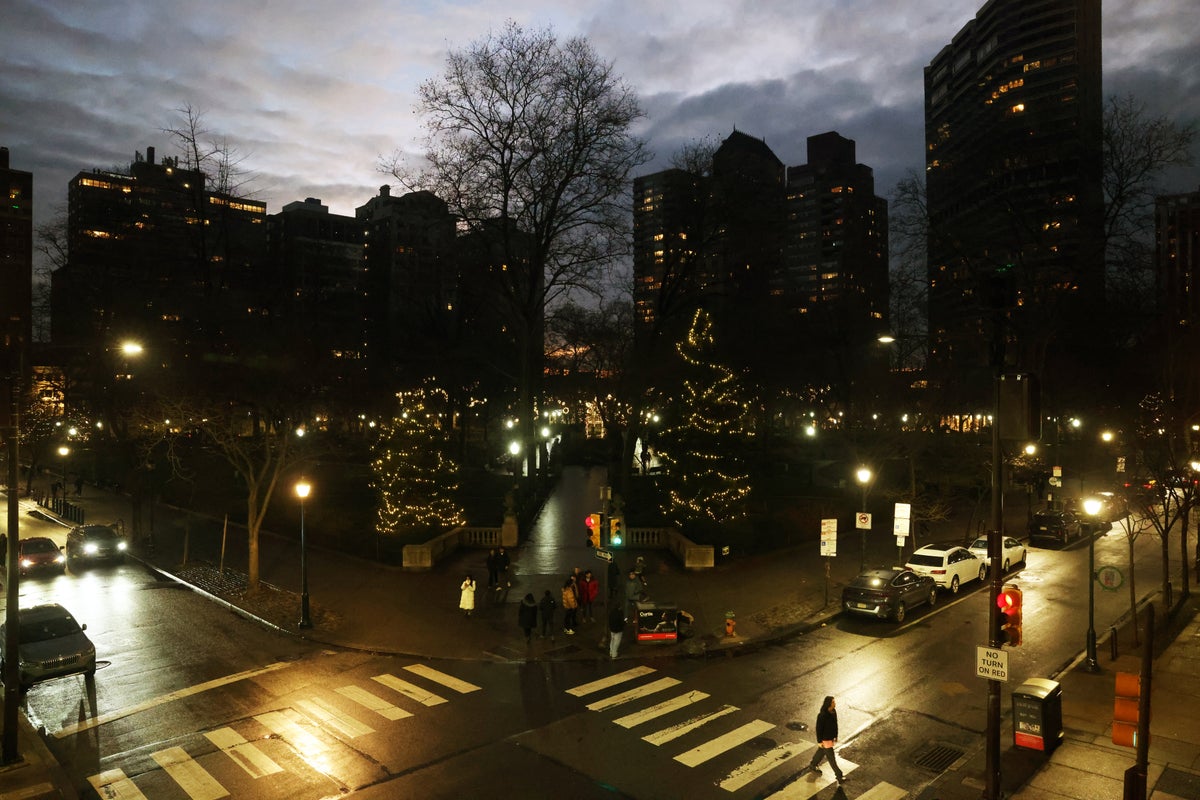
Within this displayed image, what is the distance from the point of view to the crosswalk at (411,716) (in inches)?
460

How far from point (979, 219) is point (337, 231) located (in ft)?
526

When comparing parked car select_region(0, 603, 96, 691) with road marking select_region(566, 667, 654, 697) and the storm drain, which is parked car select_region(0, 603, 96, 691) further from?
the storm drain

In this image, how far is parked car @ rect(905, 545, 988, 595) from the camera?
2503 cm

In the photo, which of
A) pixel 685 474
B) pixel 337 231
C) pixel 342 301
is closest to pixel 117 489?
pixel 342 301

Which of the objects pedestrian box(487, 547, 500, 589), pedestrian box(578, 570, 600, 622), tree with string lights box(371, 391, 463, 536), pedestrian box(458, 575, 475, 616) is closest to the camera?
pedestrian box(458, 575, 475, 616)

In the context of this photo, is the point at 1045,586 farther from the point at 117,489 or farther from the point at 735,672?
the point at 117,489

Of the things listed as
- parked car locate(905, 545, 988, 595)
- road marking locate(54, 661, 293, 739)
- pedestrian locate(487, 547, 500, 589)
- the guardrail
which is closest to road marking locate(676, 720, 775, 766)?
road marking locate(54, 661, 293, 739)

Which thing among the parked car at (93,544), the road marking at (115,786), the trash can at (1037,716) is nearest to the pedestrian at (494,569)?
the road marking at (115,786)

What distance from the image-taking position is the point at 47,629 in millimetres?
17203

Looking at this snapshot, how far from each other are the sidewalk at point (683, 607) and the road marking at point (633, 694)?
1.96m

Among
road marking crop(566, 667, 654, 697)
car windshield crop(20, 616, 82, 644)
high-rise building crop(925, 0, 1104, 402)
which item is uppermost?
high-rise building crop(925, 0, 1104, 402)

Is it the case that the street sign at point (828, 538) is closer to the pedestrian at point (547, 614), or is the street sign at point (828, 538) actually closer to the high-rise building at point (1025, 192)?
the high-rise building at point (1025, 192)

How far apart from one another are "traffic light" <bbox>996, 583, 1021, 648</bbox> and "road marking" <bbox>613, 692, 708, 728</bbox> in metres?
6.24

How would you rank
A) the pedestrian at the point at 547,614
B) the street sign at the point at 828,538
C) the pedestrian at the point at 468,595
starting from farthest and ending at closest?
the street sign at the point at 828,538 → the pedestrian at the point at 468,595 → the pedestrian at the point at 547,614
